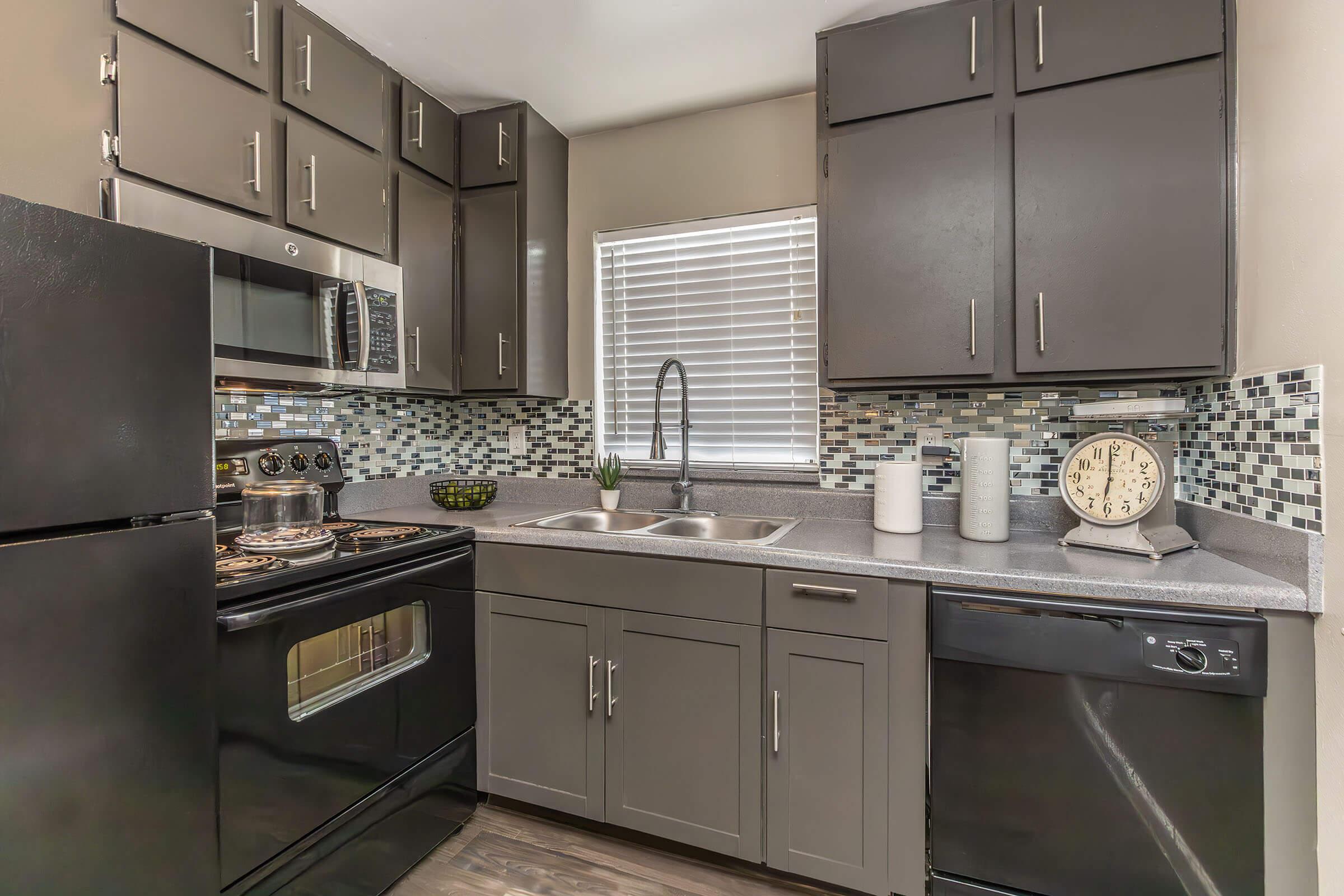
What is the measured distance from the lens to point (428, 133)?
2223 mm

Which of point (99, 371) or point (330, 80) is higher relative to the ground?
point (330, 80)

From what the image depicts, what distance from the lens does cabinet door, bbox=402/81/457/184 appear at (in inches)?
84.2

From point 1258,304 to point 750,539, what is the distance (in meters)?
1.49

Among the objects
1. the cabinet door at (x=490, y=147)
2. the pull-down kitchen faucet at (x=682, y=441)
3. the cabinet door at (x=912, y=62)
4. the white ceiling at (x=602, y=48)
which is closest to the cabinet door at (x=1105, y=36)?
the cabinet door at (x=912, y=62)

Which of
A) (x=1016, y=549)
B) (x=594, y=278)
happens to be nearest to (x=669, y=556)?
(x=1016, y=549)

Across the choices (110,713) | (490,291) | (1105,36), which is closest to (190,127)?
(490,291)

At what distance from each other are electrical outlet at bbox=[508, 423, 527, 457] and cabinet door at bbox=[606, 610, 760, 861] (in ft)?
3.75

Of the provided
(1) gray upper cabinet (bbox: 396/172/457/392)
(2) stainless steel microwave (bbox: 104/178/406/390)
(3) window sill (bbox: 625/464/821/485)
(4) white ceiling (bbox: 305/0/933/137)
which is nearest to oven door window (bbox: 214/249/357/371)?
(2) stainless steel microwave (bbox: 104/178/406/390)

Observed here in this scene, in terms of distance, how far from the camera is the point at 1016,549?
1.64 metres

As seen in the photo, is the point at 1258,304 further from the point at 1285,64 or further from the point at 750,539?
the point at 750,539

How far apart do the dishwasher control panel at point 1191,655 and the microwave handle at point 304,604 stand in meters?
1.81

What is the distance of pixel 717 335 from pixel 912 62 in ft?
3.53

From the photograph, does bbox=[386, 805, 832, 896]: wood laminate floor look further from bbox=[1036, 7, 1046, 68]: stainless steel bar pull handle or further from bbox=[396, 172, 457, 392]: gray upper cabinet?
bbox=[1036, 7, 1046, 68]: stainless steel bar pull handle

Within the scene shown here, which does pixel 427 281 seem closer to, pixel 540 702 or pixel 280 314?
pixel 280 314
